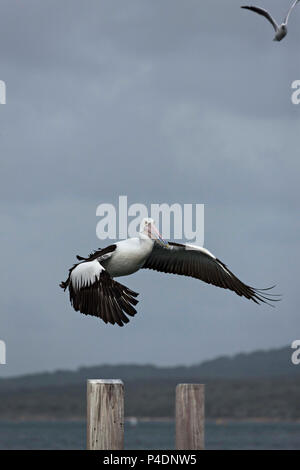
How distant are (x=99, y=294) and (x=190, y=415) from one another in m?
3.69

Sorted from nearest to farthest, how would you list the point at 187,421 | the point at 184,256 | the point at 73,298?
the point at 187,421 < the point at 73,298 < the point at 184,256

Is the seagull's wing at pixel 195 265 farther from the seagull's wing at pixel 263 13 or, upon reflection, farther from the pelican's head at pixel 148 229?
the seagull's wing at pixel 263 13

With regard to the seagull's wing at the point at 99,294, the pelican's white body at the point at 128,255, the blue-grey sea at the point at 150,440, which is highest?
the pelican's white body at the point at 128,255

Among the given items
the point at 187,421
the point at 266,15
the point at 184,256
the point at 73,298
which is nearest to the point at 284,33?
the point at 266,15

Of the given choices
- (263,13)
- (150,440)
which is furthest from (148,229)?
(150,440)

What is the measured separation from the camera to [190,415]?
33.4 ft

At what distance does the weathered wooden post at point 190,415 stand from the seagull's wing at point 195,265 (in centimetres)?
584

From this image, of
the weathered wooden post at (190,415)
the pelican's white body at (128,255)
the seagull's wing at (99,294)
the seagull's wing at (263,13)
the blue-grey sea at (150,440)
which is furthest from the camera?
the blue-grey sea at (150,440)

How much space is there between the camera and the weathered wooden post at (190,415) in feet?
33.3

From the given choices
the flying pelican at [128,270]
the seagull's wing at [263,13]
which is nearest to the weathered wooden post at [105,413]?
the flying pelican at [128,270]

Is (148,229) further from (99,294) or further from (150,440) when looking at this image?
(150,440)
